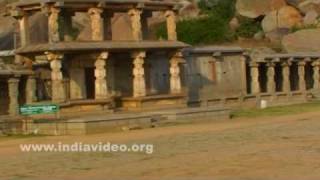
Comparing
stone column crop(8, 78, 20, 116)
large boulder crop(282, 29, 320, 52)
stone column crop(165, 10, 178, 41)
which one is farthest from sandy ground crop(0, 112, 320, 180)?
large boulder crop(282, 29, 320, 52)

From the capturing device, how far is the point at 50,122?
3328cm

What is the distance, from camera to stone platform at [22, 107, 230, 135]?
106 ft

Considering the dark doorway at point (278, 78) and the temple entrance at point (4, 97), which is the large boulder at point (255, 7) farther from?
the temple entrance at point (4, 97)

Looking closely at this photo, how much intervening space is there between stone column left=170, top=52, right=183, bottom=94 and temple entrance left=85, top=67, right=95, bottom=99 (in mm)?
4779

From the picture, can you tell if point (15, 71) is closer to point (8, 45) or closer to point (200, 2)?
point (8, 45)

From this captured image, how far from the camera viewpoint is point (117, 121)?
3388 cm

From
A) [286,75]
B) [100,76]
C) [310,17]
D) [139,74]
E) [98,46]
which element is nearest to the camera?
[98,46]

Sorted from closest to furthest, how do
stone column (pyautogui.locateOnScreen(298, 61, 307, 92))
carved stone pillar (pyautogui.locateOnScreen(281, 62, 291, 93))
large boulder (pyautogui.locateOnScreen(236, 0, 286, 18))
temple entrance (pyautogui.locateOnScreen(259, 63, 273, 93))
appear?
carved stone pillar (pyautogui.locateOnScreen(281, 62, 291, 93)) → stone column (pyautogui.locateOnScreen(298, 61, 307, 92)) → temple entrance (pyautogui.locateOnScreen(259, 63, 273, 93)) → large boulder (pyautogui.locateOnScreen(236, 0, 286, 18))

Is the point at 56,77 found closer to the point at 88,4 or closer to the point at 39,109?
the point at 88,4

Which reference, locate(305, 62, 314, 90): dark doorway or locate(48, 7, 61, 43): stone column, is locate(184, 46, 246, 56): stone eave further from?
locate(305, 62, 314, 90): dark doorway

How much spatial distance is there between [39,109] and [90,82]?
9942 millimetres

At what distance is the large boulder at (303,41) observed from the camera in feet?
208

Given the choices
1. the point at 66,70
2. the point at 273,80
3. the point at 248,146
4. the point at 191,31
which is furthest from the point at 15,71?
the point at 191,31

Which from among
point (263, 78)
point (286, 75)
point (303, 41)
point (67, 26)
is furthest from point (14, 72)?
point (303, 41)
